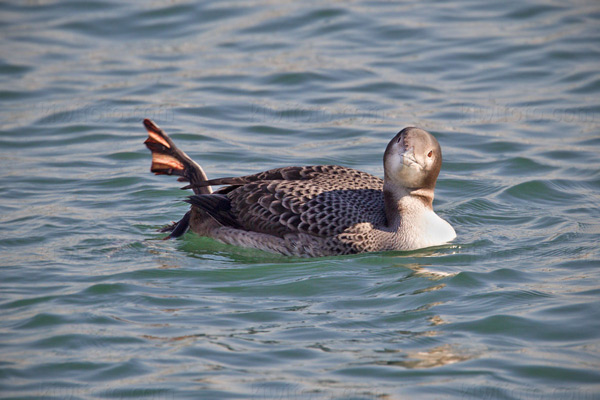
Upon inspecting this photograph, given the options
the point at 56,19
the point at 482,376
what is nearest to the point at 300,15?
the point at 56,19

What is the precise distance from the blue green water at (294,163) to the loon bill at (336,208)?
154 mm

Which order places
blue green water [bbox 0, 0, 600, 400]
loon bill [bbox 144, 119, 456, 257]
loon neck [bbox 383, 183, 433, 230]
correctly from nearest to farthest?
blue green water [bbox 0, 0, 600, 400] < loon bill [bbox 144, 119, 456, 257] < loon neck [bbox 383, 183, 433, 230]

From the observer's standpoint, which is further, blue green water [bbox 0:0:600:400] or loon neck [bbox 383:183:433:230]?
loon neck [bbox 383:183:433:230]

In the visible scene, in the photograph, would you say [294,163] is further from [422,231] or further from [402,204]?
[422,231]

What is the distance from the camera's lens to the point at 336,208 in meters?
7.34

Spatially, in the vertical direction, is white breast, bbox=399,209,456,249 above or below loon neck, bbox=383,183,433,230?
below

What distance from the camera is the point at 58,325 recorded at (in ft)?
19.9

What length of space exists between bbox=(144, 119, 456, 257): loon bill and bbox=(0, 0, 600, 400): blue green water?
0.15 meters

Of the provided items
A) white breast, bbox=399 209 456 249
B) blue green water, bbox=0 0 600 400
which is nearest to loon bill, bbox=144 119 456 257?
white breast, bbox=399 209 456 249

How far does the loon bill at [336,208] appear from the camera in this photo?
7262 mm

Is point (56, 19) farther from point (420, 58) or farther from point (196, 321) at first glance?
point (196, 321)

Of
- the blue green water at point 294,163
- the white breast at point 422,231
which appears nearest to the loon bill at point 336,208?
the white breast at point 422,231

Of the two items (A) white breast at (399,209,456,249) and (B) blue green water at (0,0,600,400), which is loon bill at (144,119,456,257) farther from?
(B) blue green water at (0,0,600,400)

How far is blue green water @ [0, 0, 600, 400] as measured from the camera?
555 cm
